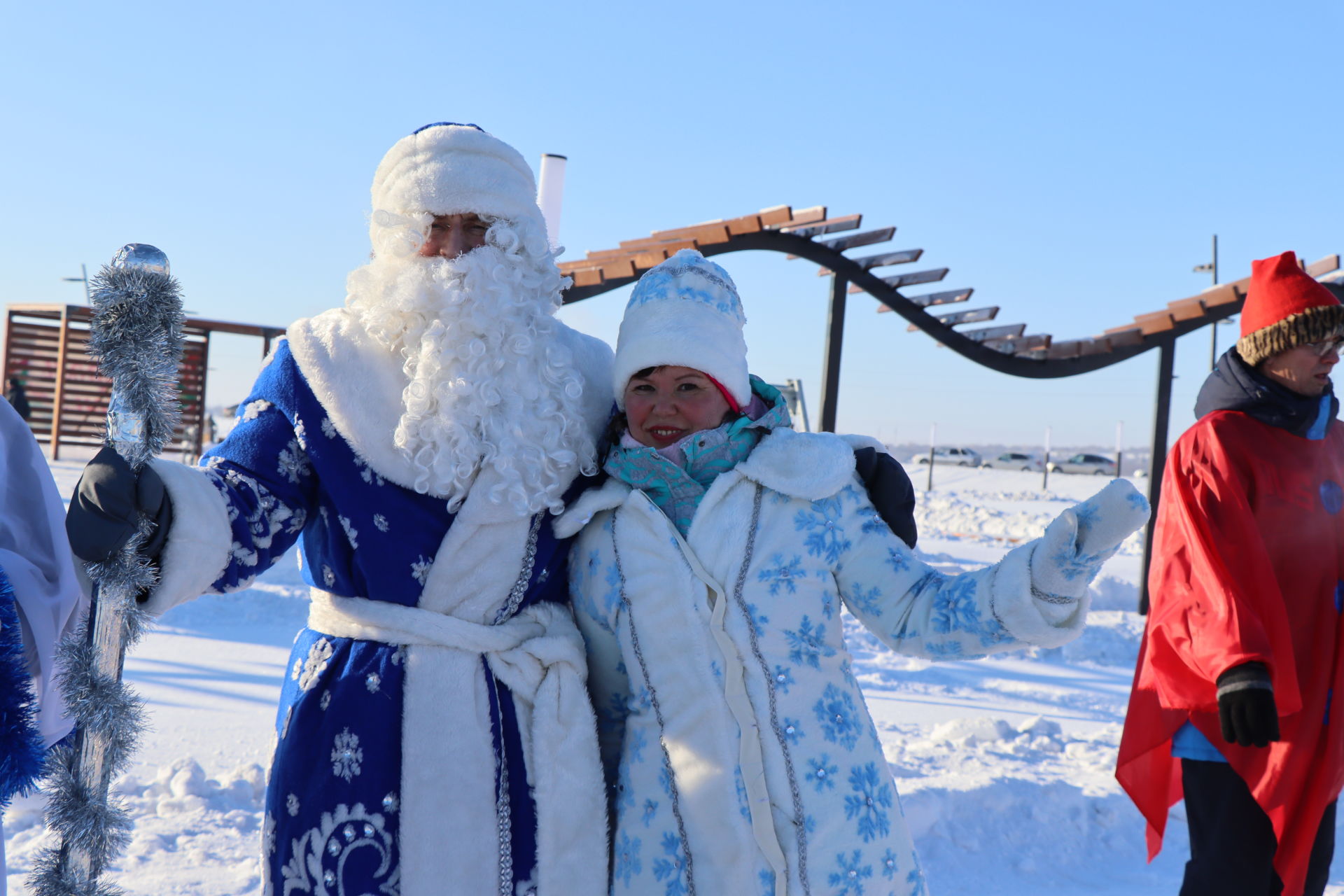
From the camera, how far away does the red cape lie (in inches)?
96.2

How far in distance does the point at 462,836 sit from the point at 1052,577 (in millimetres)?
1037

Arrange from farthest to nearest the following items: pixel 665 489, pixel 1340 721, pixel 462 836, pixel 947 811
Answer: pixel 947 811 → pixel 1340 721 → pixel 665 489 → pixel 462 836

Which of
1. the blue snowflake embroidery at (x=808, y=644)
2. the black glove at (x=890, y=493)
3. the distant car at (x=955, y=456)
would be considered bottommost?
the distant car at (x=955, y=456)

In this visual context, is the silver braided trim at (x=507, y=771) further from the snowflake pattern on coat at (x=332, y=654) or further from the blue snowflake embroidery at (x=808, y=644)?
the blue snowflake embroidery at (x=808, y=644)

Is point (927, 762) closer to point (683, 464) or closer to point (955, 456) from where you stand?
point (683, 464)

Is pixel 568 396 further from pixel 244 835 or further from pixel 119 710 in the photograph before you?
pixel 244 835

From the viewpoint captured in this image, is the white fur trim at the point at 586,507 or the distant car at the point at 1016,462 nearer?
the white fur trim at the point at 586,507

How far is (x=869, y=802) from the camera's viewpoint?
1.75 m

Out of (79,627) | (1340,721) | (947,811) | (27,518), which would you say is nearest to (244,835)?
(27,518)

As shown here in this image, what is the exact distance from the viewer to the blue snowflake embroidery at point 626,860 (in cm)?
172

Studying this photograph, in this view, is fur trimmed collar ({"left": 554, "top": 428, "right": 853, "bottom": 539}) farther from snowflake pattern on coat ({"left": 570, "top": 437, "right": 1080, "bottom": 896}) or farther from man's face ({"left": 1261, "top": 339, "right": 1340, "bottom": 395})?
man's face ({"left": 1261, "top": 339, "right": 1340, "bottom": 395})

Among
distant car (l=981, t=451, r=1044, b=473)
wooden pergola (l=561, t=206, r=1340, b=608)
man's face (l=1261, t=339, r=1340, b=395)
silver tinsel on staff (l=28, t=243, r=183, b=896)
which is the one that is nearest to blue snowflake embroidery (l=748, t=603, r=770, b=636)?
silver tinsel on staff (l=28, t=243, r=183, b=896)

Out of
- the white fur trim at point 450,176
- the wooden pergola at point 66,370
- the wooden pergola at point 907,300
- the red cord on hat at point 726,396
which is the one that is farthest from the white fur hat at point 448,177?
the wooden pergola at point 66,370

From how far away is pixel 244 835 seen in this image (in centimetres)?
325
